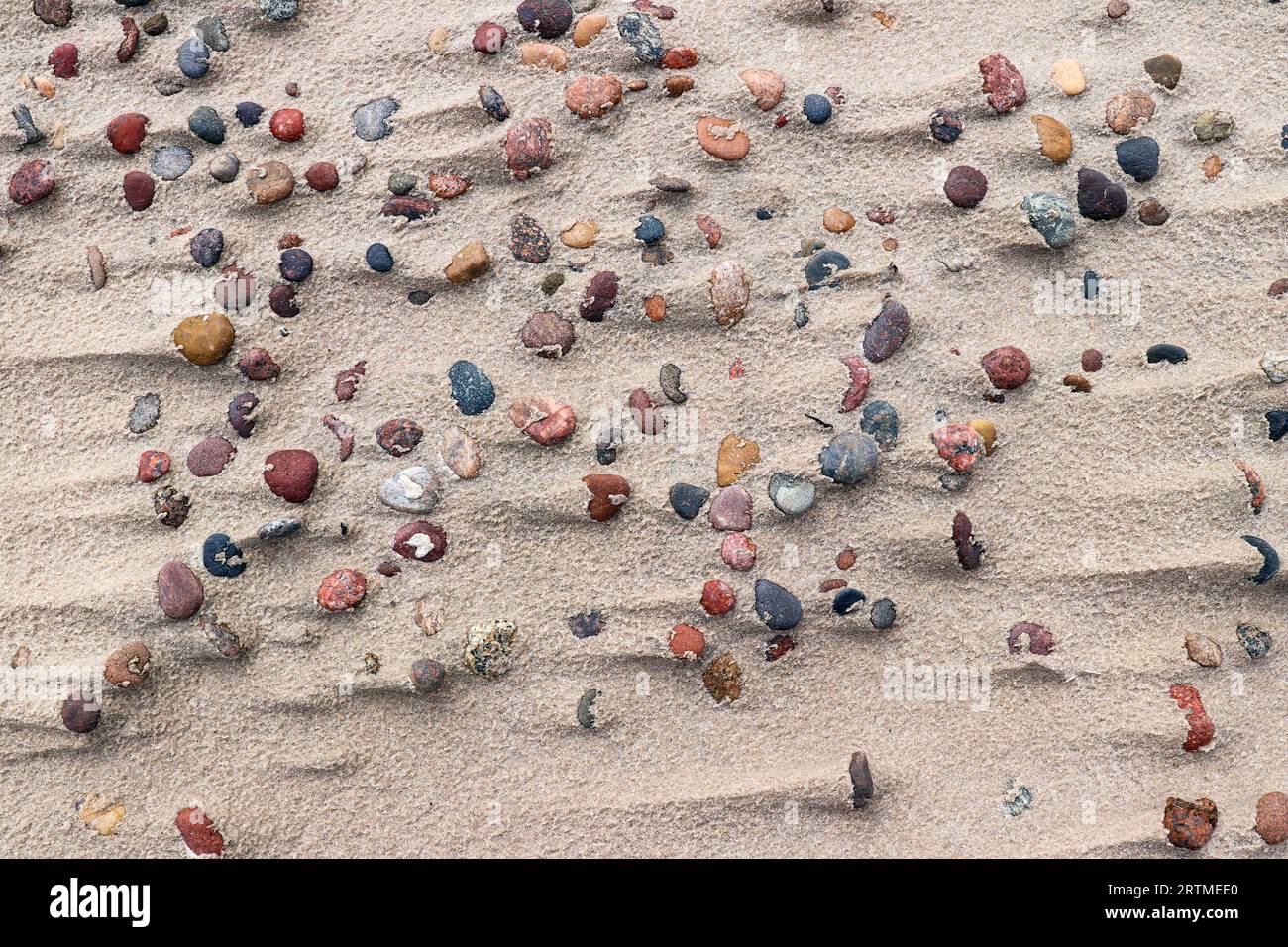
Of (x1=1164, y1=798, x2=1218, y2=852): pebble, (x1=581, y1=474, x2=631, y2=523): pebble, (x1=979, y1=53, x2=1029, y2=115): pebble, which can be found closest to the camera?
(x1=1164, y1=798, x2=1218, y2=852): pebble

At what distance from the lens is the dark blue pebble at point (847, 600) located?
1.57 m

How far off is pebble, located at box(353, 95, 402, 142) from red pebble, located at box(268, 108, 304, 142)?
0.30 ft

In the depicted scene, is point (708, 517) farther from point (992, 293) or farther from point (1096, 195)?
point (1096, 195)

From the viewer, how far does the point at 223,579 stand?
1613 millimetres

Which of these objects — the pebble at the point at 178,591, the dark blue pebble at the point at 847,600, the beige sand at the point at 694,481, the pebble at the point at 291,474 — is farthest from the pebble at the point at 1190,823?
the pebble at the point at 178,591

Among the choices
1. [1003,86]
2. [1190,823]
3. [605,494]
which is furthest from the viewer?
[1003,86]

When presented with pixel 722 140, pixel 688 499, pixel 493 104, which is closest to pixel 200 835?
pixel 688 499

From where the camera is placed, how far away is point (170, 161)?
1.76 meters

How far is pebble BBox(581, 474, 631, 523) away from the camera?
160 centimetres

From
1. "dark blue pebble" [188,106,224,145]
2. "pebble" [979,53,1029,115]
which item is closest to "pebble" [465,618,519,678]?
"dark blue pebble" [188,106,224,145]

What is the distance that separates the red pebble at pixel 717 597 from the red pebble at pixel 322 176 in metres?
0.92

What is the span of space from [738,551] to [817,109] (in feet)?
2.47

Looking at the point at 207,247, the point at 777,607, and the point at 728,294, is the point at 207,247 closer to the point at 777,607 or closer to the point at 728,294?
the point at 728,294

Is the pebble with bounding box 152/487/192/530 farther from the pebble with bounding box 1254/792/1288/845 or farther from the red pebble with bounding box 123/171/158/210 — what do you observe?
the pebble with bounding box 1254/792/1288/845
